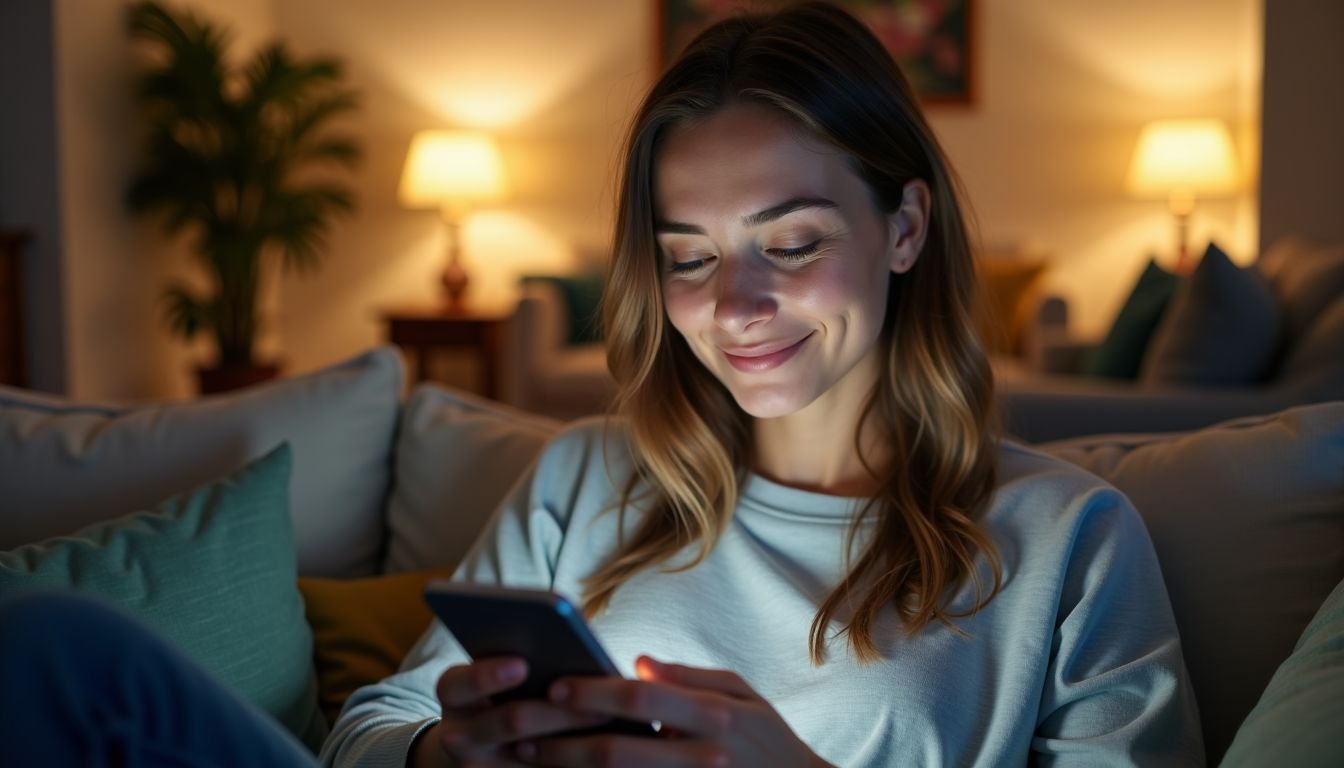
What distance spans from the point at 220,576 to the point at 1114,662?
2.79 ft

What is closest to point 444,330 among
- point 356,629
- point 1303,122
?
point 1303,122

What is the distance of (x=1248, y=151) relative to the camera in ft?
18.4

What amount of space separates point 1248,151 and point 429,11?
12.5ft

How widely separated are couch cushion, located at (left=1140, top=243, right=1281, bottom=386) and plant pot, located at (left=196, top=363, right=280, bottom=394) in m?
3.68

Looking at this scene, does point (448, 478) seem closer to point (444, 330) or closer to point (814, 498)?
point (814, 498)

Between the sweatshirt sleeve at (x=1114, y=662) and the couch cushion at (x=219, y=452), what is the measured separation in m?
0.89

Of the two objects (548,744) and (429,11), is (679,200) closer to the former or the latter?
(548,744)

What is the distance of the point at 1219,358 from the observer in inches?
127

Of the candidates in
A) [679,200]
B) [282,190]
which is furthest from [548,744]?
[282,190]

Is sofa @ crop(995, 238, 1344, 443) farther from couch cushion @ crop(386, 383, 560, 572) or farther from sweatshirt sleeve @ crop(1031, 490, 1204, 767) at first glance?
sweatshirt sleeve @ crop(1031, 490, 1204, 767)

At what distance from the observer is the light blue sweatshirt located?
1.12m

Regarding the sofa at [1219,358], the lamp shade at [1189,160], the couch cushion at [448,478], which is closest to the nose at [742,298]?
the couch cushion at [448,478]

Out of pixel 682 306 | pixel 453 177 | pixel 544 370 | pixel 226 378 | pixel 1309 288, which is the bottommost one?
pixel 226 378

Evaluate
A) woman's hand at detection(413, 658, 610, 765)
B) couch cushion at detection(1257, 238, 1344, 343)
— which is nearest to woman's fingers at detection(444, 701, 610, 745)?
woman's hand at detection(413, 658, 610, 765)
